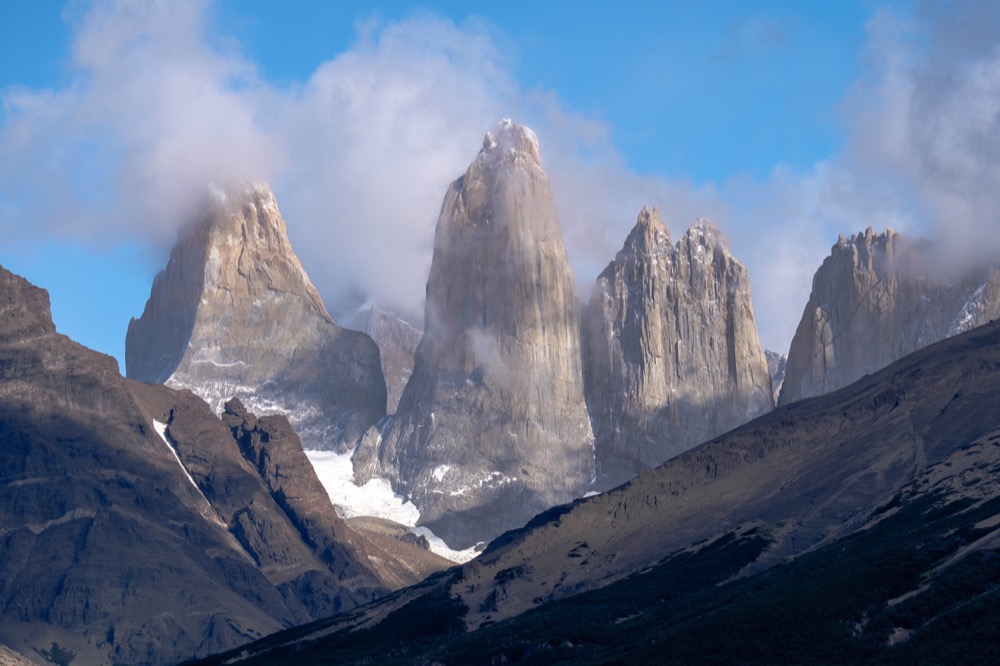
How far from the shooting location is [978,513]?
173 metres

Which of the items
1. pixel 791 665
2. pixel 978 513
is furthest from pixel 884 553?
pixel 791 665

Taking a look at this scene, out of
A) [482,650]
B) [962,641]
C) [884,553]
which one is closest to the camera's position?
[962,641]

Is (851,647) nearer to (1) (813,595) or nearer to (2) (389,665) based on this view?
(1) (813,595)

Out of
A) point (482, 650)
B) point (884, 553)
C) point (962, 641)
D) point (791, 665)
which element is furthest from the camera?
point (482, 650)

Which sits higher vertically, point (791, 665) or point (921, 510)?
point (921, 510)

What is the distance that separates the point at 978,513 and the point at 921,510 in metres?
22.3

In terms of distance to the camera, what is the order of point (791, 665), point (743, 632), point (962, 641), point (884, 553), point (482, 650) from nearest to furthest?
point (962, 641) < point (791, 665) < point (743, 632) < point (884, 553) < point (482, 650)

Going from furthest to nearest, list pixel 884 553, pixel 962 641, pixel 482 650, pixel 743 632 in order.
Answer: pixel 482 650
pixel 884 553
pixel 743 632
pixel 962 641

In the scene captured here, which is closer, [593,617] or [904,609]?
[904,609]

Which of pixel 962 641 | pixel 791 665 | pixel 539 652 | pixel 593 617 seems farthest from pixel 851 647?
pixel 593 617

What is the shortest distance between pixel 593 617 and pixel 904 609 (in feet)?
188

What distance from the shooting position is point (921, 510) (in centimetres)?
19512

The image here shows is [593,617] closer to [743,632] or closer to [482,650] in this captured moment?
[482,650]

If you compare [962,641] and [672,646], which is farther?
[672,646]
